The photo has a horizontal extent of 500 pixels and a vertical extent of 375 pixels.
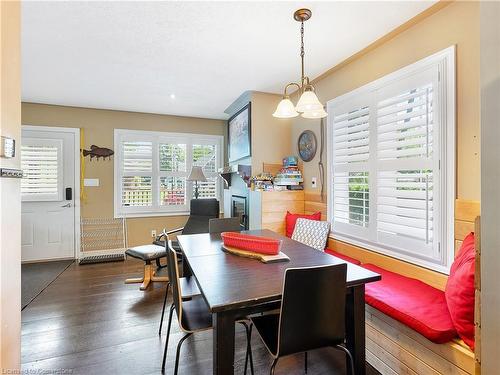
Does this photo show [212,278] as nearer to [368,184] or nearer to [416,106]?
[368,184]

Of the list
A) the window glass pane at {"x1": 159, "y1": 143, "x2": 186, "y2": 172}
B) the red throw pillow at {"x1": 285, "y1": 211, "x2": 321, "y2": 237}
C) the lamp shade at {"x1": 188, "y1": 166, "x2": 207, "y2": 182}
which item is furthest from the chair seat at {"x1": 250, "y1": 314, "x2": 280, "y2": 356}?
the window glass pane at {"x1": 159, "y1": 143, "x2": 186, "y2": 172}

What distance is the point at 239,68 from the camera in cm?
291

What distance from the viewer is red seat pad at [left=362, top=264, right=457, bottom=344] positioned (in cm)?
140

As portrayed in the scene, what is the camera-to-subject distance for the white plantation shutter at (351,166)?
8.43 feet

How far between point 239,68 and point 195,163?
2428mm

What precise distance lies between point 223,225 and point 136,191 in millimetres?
2637

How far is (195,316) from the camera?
1.63 m

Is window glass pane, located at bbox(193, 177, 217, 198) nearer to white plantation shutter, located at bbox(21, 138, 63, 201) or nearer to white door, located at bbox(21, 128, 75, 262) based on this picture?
white door, located at bbox(21, 128, 75, 262)

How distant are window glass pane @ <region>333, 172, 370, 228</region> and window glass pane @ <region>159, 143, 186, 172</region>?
2961mm

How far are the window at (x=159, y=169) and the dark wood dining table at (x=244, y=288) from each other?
295 centimetres

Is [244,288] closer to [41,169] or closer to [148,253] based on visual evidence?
[148,253]

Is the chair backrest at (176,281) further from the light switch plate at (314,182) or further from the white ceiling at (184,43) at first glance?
the light switch plate at (314,182)

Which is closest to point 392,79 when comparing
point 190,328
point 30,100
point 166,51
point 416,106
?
point 416,106

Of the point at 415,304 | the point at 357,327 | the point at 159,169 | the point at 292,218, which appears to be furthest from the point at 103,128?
the point at 415,304
